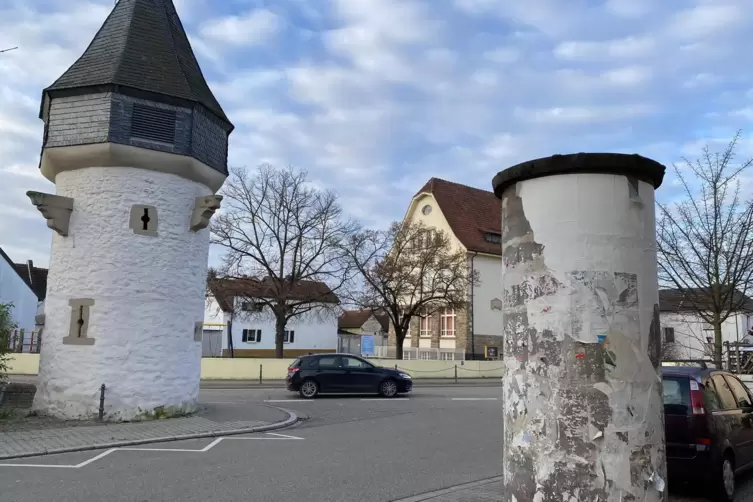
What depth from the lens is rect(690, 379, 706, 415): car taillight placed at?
737 centimetres

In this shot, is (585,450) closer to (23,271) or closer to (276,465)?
(276,465)

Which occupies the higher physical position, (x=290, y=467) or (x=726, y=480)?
(x=726, y=480)

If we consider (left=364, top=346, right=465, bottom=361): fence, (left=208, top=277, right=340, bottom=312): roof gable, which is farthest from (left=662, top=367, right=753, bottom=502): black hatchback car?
(left=364, top=346, right=465, bottom=361): fence

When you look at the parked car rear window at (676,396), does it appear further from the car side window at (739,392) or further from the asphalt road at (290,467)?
the car side window at (739,392)

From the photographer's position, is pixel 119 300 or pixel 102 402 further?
pixel 119 300

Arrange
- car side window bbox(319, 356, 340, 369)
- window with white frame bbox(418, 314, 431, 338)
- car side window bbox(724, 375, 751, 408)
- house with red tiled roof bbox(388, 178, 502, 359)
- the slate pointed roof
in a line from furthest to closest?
window with white frame bbox(418, 314, 431, 338) → house with red tiled roof bbox(388, 178, 502, 359) → car side window bbox(319, 356, 340, 369) → the slate pointed roof → car side window bbox(724, 375, 751, 408)

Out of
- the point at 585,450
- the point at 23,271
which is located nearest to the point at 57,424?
the point at 585,450

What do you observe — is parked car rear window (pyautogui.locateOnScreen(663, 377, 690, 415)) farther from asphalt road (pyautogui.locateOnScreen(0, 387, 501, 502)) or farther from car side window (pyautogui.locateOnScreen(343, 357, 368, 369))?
car side window (pyautogui.locateOnScreen(343, 357, 368, 369))

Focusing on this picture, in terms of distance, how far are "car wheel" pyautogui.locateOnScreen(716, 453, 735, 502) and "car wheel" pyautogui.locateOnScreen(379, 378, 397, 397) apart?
1471cm

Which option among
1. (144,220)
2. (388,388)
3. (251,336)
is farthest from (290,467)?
(251,336)

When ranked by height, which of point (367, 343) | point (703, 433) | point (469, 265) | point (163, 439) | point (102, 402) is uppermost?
point (469, 265)

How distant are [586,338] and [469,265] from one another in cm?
4156

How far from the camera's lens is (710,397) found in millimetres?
7750

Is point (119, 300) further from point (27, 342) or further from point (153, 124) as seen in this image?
point (27, 342)
